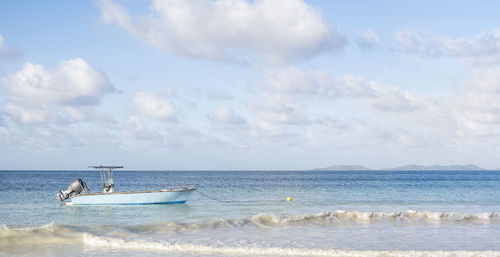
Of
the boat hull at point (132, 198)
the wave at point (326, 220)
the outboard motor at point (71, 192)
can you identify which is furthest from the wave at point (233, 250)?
the outboard motor at point (71, 192)

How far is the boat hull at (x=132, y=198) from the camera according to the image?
34.6 m

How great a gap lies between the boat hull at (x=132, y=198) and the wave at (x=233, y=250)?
16908 millimetres

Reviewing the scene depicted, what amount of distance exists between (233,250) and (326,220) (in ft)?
29.2

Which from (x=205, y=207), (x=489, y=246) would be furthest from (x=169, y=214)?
(x=489, y=246)

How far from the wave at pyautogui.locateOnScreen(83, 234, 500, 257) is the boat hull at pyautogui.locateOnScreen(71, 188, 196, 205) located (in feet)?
55.5

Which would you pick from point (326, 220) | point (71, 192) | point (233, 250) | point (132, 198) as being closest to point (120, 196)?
point (132, 198)

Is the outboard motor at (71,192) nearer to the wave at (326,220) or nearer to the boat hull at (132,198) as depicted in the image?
the boat hull at (132,198)

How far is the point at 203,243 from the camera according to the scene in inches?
687

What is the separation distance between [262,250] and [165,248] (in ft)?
12.0

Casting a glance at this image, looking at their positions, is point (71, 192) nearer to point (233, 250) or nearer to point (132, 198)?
point (132, 198)

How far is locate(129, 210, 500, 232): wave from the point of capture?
21831 mm

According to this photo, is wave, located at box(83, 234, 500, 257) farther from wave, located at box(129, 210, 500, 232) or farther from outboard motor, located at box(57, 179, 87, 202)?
outboard motor, located at box(57, 179, 87, 202)

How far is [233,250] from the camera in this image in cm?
1627

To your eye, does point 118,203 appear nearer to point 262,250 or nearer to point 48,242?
point 48,242
